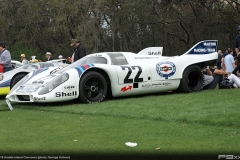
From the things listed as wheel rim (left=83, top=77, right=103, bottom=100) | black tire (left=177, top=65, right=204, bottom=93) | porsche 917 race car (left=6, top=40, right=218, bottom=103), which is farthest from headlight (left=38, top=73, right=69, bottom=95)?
black tire (left=177, top=65, right=204, bottom=93)

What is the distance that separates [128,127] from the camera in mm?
6676

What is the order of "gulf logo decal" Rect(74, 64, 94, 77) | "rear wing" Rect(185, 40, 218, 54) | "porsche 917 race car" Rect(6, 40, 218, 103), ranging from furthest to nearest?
"rear wing" Rect(185, 40, 218, 54) < "gulf logo decal" Rect(74, 64, 94, 77) < "porsche 917 race car" Rect(6, 40, 218, 103)

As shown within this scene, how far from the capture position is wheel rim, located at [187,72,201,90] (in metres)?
12.0

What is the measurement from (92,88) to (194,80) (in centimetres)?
329

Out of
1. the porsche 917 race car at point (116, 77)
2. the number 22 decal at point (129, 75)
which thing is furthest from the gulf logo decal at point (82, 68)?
the number 22 decal at point (129, 75)

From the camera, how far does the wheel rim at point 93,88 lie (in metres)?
10.2

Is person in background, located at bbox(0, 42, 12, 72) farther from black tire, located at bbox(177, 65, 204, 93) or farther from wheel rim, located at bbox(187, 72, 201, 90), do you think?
wheel rim, located at bbox(187, 72, 201, 90)

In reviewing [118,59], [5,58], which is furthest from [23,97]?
[5,58]

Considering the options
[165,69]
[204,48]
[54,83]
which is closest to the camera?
[54,83]

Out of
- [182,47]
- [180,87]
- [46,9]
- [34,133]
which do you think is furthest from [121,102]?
[182,47]

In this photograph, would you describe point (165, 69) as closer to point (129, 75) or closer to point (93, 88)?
point (129, 75)

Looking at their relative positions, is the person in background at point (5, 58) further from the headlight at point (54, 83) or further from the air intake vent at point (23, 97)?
the headlight at point (54, 83)

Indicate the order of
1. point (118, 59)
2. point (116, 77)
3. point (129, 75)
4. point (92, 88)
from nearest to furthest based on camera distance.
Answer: point (92, 88) → point (116, 77) → point (129, 75) → point (118, 59)

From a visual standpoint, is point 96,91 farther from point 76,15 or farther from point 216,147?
point 76,15
